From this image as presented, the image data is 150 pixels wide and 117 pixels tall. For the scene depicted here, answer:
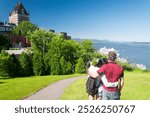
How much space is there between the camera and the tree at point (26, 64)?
252 inches

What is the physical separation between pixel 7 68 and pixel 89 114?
2.08m

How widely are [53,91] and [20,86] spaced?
1.65 feet

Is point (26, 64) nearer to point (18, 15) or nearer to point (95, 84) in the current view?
point (18, 15)

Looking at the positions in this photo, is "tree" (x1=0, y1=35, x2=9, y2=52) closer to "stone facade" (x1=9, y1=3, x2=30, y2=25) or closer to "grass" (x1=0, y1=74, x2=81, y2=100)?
"stone facade" (x1=9, y1=3, x2=30, y2=25)

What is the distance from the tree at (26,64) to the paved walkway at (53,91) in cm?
62

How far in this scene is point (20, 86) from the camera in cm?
539

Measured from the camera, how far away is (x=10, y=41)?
6070 millimetres

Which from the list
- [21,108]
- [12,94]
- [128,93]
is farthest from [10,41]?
[128,93]

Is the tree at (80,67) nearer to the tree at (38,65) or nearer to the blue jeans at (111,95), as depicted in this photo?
the tree at (38,65)

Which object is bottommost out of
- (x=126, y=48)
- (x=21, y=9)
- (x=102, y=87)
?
(x=102, y=87)

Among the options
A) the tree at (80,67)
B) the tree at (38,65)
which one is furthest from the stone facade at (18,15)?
the tree at (80,67)

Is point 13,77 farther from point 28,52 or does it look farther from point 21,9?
point 21,9

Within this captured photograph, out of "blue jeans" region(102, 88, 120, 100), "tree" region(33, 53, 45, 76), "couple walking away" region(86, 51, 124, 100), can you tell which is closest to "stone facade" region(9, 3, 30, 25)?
"tree" region(33, 53, 45, 76)

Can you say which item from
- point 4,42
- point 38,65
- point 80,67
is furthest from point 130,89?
point 4,42
